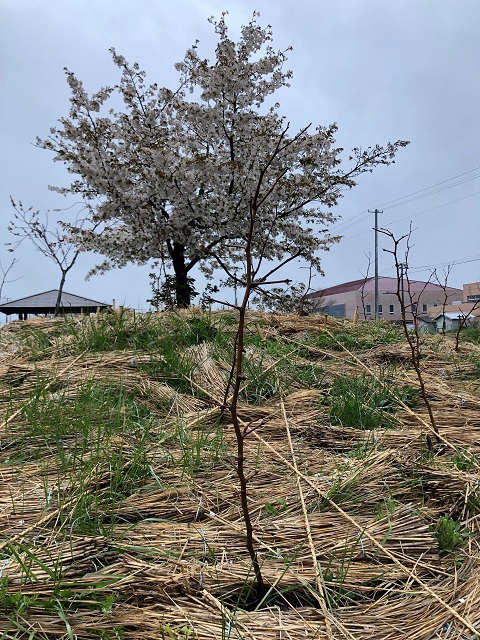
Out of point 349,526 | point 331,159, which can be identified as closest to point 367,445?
point 349,526

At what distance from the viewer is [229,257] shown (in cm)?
1259

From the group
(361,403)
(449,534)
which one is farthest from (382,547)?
(361,403)

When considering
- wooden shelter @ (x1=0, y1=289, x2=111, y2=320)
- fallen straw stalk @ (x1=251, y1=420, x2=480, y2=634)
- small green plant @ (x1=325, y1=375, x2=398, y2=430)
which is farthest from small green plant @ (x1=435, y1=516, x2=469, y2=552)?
wooden shelter @ (x1=0, y1=289, x2=111, y2=320)

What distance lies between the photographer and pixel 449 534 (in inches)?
58.7

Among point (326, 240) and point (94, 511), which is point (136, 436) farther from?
point (326, 240)

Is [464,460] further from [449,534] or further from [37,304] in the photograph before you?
[37,304]

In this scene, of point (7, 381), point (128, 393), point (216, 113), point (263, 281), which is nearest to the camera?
point (263, 281)

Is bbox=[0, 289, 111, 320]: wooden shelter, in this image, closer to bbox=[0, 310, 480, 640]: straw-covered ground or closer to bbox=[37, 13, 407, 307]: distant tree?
bbox=[37, 13, 407, 307]: distant tree

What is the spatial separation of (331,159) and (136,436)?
11982 millimetres

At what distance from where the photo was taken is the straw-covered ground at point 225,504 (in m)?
1.17

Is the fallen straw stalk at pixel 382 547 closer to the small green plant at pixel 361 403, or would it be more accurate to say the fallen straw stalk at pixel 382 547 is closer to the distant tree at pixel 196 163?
the small green plant at pixel 361 403

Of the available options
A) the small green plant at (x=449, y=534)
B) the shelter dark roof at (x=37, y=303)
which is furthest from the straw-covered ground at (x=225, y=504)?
the shelter dark roof at (x=37, y=303)

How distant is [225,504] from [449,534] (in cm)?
75

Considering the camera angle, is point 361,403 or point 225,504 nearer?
point 225,504
